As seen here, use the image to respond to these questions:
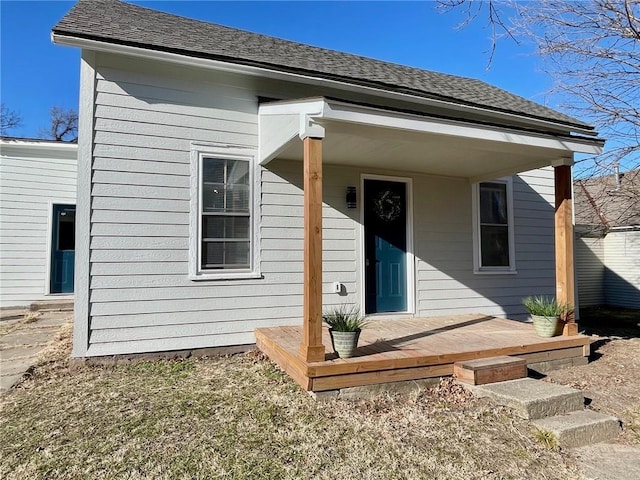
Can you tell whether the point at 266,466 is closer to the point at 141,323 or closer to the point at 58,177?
the point at 141,323

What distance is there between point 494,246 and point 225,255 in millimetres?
4814

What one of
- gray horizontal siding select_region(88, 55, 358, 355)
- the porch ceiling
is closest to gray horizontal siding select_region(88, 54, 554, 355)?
gray horizontal siding select_region(88, 55, 358, 355)

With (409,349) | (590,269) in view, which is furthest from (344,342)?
(590,269)

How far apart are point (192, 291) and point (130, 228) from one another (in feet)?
3.43

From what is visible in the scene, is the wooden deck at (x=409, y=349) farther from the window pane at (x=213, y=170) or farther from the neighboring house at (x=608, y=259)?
the neighboring house at (x=608, y=259)

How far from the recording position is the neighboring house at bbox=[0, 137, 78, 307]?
27.5 ft

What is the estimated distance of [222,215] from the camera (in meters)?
5.25

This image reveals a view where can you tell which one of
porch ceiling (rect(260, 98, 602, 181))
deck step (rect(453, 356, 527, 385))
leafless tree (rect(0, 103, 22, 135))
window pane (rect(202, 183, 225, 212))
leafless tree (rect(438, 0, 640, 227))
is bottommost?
deck step (rect(453, 356, 527, 385))

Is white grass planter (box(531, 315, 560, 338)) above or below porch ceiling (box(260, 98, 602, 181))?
below

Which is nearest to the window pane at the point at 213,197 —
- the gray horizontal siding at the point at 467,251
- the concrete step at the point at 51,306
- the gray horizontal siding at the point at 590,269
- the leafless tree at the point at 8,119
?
the gray horizontal siding at the point at 467,251

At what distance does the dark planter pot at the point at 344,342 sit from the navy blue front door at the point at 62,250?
287 inches

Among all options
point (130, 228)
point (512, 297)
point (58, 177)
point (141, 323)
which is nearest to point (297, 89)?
point (130, 228)

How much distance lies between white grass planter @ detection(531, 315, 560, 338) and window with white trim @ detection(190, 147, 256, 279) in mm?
3670

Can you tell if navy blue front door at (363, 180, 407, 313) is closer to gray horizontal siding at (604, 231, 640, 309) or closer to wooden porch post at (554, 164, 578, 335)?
wooden porch post at (554, 164, 578, 335)
